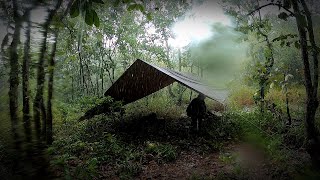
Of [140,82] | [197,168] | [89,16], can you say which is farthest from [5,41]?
[140,82]

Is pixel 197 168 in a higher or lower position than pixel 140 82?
lower

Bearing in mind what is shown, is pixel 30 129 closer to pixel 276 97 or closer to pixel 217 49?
pixel 217 49

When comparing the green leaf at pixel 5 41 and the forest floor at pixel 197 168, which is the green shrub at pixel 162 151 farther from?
the green leaf at pixel 5 41

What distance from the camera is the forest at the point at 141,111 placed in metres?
0.91

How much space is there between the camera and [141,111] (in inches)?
293

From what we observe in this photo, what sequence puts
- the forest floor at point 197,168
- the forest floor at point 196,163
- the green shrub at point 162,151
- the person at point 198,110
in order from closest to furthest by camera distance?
1. the forest floor at point 196,163
2. the forest floor at point 197,168
3. the green shrub at point 162,151
4. the person at point 198,110

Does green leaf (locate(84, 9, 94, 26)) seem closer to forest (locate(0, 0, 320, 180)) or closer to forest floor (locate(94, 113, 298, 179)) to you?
forest (locate(0, 0, 320, 180))

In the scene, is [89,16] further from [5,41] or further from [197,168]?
[197,168]

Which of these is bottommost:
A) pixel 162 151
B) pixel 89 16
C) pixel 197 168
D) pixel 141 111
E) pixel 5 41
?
pixel 197 168

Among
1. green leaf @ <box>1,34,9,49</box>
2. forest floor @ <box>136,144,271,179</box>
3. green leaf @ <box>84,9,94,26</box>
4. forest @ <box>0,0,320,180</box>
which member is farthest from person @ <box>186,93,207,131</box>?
green leaf @ <box>1,34,9,49</box>

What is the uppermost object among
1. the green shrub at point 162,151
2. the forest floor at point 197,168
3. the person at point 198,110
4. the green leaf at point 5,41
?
the green leaf at point 5,41

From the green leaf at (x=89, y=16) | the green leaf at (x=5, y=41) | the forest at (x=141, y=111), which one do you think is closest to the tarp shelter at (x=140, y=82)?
the forest at (x=141, y=111)

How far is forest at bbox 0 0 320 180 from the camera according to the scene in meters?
0.91

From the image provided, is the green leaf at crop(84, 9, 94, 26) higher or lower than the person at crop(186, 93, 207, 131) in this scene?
higher
